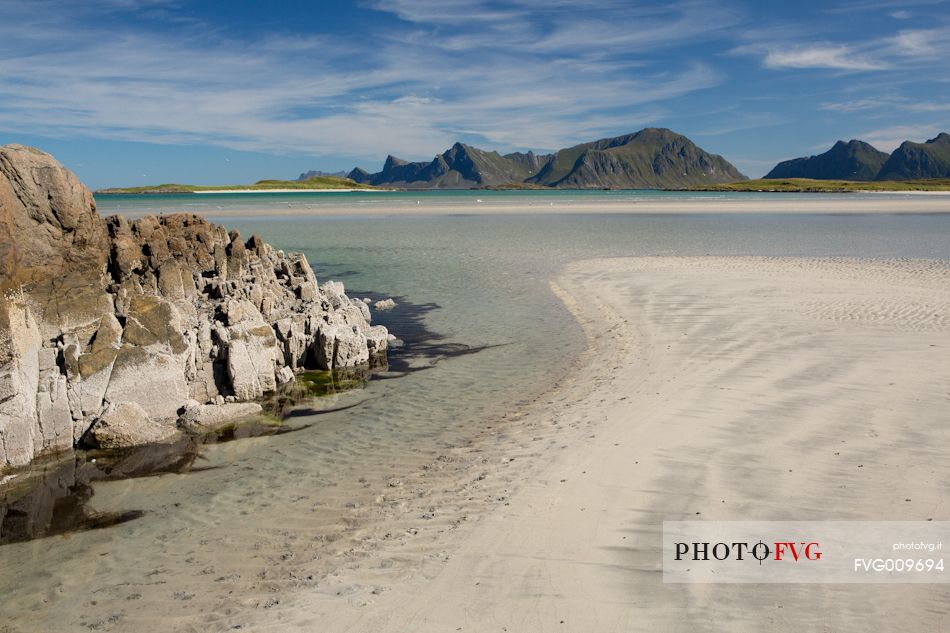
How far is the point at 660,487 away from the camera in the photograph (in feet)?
25.1

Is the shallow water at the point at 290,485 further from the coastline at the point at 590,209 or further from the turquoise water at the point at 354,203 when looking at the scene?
the turquoise water at the point at 354,203

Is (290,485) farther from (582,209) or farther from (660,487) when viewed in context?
(582,209)

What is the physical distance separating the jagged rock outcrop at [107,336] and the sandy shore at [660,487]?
5416 millimetres

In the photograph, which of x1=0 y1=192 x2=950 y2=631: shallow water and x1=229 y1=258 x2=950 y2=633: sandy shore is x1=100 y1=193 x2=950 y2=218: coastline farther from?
x1=229 y1=258 x2=950 y2=633: sandy shore

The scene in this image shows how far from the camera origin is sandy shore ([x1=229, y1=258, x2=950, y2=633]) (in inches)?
217

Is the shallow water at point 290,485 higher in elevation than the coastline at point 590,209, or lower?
lower

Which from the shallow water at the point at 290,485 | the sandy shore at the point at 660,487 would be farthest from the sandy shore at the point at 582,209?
the sandy shore at the point at 660,487

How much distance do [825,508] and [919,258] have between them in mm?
29087

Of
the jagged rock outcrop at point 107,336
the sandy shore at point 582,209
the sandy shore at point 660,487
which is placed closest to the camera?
the sandy shore at point 660,487

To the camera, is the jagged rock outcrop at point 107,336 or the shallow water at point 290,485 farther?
the jagged rock outcrop at point 107,336

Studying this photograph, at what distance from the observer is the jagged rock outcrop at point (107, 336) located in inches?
390

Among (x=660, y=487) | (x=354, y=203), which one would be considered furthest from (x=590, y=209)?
(x=660, y=487)

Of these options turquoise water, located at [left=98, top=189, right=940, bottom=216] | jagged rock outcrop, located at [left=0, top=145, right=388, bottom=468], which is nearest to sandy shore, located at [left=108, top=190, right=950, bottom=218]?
turquoise water, located at [left=98, top=189, right=940, bottom=216]

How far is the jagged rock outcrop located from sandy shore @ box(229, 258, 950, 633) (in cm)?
542
